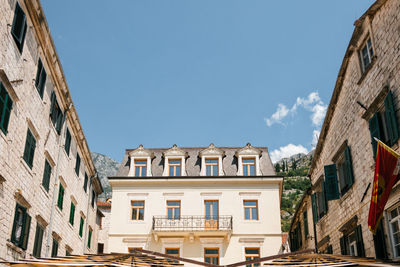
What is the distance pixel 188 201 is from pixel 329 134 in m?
13.4

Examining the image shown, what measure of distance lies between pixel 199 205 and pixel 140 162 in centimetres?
564

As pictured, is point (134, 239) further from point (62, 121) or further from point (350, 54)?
point (350, 54)

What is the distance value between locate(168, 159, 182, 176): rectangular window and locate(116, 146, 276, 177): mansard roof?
588mm

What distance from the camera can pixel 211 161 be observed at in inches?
1235

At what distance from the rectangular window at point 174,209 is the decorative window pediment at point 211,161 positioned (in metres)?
2.78

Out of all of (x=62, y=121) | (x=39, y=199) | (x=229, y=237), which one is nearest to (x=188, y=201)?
(x=229, y=237)

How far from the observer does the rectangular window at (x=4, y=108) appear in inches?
486

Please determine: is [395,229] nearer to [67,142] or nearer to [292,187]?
[67,142]

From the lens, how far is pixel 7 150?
1301cm

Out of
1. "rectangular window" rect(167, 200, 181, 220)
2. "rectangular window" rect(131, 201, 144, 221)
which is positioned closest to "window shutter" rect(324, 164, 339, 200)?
"rectangular window" rect(167, 200, 181, 220)

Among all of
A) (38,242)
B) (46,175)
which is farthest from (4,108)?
(38,242)

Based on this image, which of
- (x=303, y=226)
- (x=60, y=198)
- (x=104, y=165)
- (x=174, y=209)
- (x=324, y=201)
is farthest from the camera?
(x=104, y=165)

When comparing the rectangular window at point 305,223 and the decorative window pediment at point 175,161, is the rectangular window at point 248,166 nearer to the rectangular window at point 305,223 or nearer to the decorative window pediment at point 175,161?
the decorative window pediment at point 175,161

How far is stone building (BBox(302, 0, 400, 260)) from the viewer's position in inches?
474
